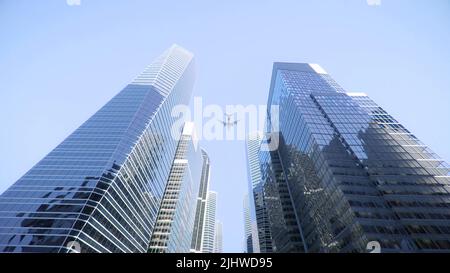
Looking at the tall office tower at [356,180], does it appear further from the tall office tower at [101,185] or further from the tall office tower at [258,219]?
the tall office tower at [101,185]

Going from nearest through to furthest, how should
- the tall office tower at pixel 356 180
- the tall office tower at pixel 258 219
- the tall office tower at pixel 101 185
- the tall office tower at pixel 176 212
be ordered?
the tall office tower at pixel 356 180, the tall office tower at pixel 101 185, the tall office tower at pixel 176 212, the tall office tower at pixel 258 219

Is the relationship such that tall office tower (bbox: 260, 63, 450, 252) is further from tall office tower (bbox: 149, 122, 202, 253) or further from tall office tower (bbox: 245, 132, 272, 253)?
tall office tower (bbox: 149, 122, 202, 253)

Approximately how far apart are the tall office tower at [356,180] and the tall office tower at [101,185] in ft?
198

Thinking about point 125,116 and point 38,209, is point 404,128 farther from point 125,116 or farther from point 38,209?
point 38,209

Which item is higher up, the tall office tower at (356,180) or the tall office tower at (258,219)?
the tall office tower at (258,219)

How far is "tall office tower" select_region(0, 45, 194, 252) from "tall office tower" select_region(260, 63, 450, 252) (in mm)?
60360

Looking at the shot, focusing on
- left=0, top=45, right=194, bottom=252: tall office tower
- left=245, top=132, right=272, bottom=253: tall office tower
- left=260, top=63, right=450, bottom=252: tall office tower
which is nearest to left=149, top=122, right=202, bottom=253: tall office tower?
left=0, top=45, right=194, bottom=252: tall office tower

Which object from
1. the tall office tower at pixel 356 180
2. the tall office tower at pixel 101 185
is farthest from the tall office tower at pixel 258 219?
the tall office tower at pixel 101 185

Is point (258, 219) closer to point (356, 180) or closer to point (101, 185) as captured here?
point (356, 180)

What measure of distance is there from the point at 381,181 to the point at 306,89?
54598mm

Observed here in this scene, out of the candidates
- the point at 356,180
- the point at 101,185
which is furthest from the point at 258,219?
the point at 101,185

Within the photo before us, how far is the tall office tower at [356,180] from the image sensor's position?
5306 cm

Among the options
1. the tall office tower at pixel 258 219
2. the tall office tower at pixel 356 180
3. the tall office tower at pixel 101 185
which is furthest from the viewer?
the tall office tower at pixel 258 219
